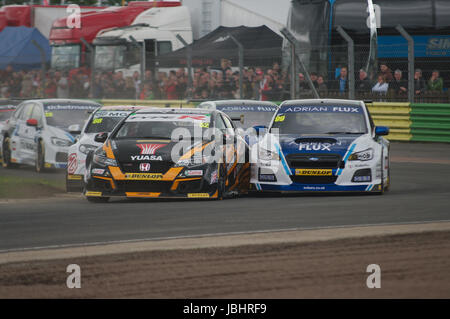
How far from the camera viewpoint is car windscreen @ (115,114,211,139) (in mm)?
13680

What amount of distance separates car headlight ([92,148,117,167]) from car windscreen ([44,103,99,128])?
5.41 m

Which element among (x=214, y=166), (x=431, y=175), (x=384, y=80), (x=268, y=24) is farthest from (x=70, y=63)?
(x=214, y=166)

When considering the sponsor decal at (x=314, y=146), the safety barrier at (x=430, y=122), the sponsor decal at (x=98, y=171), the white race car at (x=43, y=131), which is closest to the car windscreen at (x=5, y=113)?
the white race car at (x=43, y=131)

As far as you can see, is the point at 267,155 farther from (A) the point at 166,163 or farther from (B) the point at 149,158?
(B) the point at 149,158

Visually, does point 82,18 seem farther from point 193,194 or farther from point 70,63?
point 193,194

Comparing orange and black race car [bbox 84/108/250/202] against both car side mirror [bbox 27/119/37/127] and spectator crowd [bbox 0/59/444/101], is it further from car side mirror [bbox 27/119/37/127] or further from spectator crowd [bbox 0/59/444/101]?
spectator crowd [bbox 0/59/444/101]

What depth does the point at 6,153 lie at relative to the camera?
20.4 m

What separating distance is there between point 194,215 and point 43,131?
7795 millimetres

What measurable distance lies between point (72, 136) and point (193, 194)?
5.75 meters

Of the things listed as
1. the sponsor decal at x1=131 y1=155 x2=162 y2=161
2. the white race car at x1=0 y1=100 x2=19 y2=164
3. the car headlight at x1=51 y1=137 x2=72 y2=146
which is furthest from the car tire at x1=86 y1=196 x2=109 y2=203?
the white race car at x1=0 y1=100 x2=19 y2=164

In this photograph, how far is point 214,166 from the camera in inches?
510

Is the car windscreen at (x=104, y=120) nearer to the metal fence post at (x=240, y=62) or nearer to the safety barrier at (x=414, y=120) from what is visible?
the safety barrier at (x=414, y=120)

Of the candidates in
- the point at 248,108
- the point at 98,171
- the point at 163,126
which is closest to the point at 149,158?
the point at 98,171
